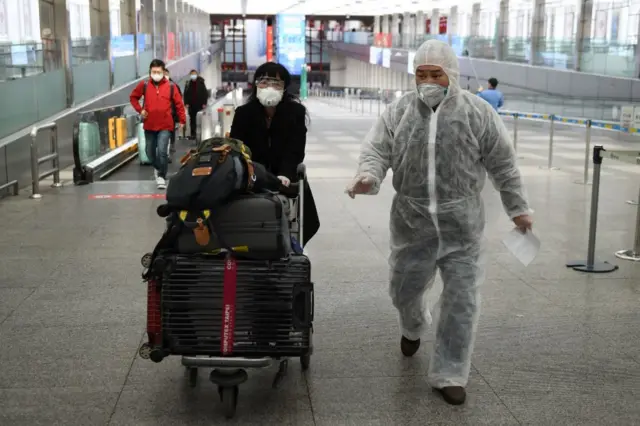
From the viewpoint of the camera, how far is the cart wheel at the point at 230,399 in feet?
11.6

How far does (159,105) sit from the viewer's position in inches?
401

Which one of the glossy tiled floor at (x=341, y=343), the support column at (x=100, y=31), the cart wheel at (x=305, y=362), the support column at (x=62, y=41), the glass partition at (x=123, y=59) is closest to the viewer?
the glossy tiled floor at (x=341, y=343)

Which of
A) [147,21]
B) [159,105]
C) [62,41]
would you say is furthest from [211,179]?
[147,21]

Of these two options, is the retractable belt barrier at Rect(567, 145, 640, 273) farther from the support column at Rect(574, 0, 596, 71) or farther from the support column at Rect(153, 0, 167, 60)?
the support column at Rect(153, 0, 167, 60)

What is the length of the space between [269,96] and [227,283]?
1.25m

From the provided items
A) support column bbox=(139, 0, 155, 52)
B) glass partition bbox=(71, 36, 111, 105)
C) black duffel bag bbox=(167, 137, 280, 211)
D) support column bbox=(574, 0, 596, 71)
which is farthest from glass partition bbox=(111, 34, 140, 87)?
black duffel bag bbox=(167, 137, 280, 211)

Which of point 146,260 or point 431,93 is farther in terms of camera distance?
point 431,93

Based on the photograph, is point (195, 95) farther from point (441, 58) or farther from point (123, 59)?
point (441, 58)

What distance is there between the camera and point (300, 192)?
4188mm

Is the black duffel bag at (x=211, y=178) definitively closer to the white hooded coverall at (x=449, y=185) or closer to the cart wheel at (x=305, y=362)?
the white hooded coverall at (x=449, y=185)

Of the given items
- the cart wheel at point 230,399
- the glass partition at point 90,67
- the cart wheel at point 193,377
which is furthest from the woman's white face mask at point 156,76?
the cart wheel at point 230,399

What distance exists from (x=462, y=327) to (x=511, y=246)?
0.51 metres

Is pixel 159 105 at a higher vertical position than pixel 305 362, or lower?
higher

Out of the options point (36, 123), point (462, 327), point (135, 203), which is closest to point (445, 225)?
point (462, 327)
